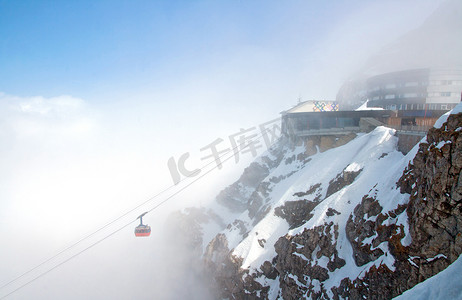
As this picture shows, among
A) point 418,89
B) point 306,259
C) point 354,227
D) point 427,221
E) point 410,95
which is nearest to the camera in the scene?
point 427,221

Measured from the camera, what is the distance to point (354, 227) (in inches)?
805

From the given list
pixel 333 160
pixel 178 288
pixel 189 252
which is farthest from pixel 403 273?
pixel 189 252

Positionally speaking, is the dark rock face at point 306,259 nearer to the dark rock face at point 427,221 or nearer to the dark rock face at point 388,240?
the dark rock face at point 388,240

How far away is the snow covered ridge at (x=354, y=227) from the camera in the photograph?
1298cm

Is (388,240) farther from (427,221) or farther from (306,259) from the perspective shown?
(306,259)

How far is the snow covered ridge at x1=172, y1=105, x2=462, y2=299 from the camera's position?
42.6 feet

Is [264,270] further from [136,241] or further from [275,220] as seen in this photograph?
[136,241]

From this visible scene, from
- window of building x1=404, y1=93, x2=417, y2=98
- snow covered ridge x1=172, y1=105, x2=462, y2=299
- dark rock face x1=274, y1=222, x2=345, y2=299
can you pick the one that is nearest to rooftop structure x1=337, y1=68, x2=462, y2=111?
window of building x1=404, y1=93, x2=417, y2=98

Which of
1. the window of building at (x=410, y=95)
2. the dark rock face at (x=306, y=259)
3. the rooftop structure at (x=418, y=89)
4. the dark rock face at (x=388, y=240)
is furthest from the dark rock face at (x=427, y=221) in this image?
the window of building at (x=410, y=95)

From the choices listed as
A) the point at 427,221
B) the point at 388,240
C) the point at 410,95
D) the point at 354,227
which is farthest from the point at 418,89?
the point at 427,221

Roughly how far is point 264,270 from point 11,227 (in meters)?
204

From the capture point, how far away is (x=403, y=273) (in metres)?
14.1

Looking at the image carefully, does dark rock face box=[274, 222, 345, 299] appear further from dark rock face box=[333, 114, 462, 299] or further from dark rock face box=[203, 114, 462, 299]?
dark rock face box=[333, 114, 462, 299]

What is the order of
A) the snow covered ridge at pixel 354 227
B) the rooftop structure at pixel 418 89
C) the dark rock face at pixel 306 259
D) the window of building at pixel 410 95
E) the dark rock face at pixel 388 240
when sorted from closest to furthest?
1. the dark rock face at pixel 388 240
2. the snow covered ridge at pixel 354 227
3. the dark rock face at pixel 306 259
4. the rooftop structure at pixel 418 89
5. the window of building at pixel 410 95
